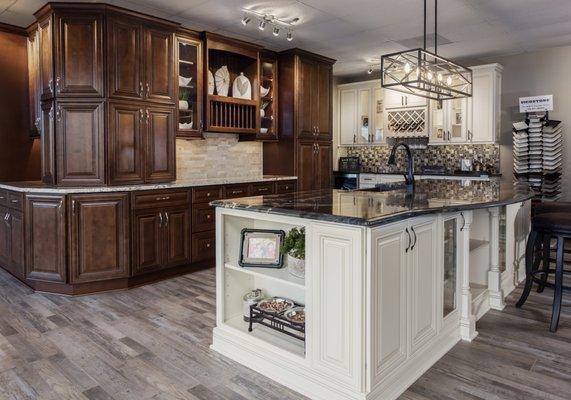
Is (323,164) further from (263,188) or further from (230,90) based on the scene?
(230,90)

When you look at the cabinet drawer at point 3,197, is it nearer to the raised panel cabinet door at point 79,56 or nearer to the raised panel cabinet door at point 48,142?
the raised panel cabinet door at point 48,142

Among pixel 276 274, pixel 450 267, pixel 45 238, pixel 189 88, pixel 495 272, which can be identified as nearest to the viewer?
pixel 276 274

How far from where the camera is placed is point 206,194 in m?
4.71

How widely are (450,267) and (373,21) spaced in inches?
118

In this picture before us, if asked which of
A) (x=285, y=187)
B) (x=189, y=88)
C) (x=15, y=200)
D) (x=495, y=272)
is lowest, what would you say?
(x=495, y=272)

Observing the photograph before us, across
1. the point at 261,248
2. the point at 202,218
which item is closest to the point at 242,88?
the point at 202,218

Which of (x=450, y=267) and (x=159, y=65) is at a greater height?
(x=159, y=65)

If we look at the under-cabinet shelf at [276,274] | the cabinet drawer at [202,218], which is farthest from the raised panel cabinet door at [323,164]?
the under-cabinet shelf at [276,274]

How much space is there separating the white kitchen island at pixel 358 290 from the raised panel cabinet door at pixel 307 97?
3065mm

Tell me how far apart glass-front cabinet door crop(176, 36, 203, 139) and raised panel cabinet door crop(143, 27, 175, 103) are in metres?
0.18

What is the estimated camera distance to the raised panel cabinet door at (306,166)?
5.94 metres

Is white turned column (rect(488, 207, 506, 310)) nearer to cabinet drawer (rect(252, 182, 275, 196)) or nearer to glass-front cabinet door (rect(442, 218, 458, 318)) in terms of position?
glass-front cabinet door (rect(442, 218, 458, 318))

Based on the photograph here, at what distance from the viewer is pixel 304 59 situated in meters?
5.88

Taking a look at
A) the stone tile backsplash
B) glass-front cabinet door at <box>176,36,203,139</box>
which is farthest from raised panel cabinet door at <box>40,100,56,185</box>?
the stone tile backsplash
